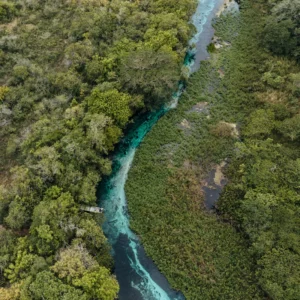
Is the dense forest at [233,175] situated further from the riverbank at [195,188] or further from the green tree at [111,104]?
→ the green tree at [111,104]

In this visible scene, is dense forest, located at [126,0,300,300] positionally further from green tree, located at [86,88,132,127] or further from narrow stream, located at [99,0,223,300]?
green tree, located at [86,88,132,127]

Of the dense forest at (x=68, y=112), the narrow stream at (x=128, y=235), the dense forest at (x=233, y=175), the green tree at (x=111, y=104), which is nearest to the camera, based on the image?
the dense forest at (x=68, y=112)

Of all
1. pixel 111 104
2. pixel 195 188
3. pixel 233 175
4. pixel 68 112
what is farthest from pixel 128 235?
pixel 68 112

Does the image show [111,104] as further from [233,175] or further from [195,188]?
[233,175]

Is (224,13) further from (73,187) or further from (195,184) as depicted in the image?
(73,187)

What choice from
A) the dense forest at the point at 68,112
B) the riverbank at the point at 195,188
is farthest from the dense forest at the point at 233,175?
the dense forest at the point at 68,112

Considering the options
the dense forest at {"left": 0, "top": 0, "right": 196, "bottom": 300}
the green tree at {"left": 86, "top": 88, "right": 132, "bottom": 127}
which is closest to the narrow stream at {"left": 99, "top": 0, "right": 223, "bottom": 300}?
the dense forest at {"left": 0, "top": 0, "right": 196, "bottom": 300}

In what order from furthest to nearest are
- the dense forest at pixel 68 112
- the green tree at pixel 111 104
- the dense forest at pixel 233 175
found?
1. the green tree at pixel 111 104
2. the dense forest at pixel 233 175
3. the dense forest at pixel 68 112
